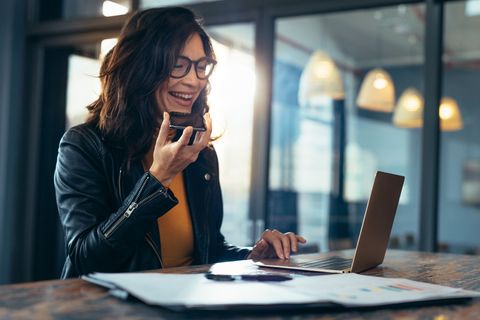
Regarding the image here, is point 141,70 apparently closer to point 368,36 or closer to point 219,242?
point 219,242

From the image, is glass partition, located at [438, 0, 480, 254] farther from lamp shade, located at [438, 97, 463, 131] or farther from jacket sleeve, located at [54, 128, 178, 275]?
jacket sleeve, located at [54, 128, 178, 275]

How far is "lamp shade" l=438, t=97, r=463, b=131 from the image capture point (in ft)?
17.0

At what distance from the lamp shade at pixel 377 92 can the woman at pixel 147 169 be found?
3.15m

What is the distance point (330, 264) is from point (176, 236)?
18.9 inches

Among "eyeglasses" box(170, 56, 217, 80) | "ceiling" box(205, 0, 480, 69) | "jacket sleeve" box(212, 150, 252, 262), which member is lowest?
"jacket sleeve" box(212, 150, 252, 262)

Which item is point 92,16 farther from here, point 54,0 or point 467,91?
point 467,91

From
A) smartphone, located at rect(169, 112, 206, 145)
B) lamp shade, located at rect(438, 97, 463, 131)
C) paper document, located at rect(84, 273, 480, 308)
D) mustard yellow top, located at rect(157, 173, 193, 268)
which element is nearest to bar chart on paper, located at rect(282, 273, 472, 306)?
paper document, located at rect(84, 273, 480, 308)

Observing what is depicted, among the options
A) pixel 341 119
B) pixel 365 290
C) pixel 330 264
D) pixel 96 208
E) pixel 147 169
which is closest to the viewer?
pixel 365 290

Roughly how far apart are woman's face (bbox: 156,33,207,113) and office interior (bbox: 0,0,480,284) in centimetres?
121

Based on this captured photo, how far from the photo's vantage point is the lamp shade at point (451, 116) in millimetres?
5185

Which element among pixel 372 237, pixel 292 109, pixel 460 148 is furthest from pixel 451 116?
pixel 372 237

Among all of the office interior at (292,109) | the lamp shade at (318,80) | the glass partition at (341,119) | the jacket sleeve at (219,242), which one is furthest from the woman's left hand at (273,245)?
the lamp shade at (318,80)

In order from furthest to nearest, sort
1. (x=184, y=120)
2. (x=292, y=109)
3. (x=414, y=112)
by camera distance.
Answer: (x=414, y=112) → (x=292, y=109) → (x=184, y=120)

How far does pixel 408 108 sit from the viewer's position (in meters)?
5.04
